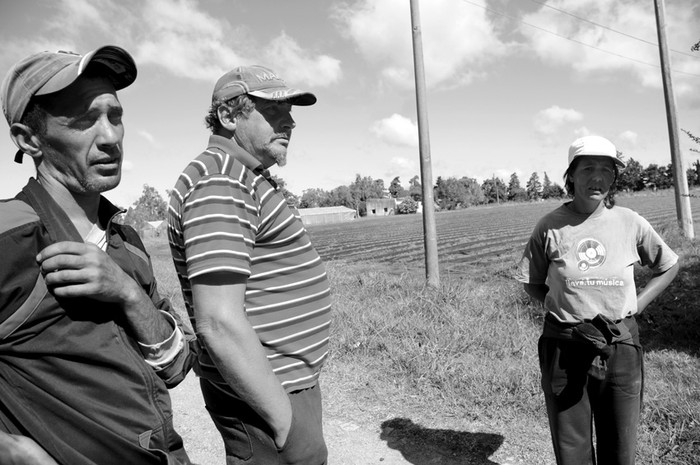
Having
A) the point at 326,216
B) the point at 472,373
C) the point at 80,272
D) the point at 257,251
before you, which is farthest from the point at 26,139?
the point at 326,216

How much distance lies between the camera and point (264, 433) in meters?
1.57

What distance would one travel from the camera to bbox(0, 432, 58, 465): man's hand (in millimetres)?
986

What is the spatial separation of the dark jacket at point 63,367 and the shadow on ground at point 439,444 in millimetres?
2355

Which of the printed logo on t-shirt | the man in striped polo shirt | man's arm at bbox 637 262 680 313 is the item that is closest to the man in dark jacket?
the man in striped polo shirt

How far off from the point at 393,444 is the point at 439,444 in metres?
0.32

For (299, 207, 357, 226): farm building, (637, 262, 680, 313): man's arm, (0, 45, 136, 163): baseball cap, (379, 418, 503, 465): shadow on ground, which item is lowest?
(379, 418, 503, 465): shadow on ground

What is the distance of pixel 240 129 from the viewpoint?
174cm

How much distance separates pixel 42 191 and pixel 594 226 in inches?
92.7

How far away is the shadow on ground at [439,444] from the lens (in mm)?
3121

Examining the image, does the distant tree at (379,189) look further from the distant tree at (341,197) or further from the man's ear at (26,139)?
the man's ear at (26,139)

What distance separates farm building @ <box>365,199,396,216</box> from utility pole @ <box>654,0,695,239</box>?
306 feet

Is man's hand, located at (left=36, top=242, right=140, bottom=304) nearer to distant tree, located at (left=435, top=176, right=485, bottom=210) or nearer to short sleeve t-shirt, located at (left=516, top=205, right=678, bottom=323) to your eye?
short sleeve t-shirt, located at (left=516, top=205, right=678, bottom=323)

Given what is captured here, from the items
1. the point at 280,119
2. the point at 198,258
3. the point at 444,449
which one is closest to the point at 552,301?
the point at 444,449

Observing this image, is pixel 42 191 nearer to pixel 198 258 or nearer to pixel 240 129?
pixel 198 258
